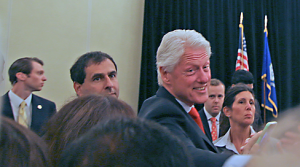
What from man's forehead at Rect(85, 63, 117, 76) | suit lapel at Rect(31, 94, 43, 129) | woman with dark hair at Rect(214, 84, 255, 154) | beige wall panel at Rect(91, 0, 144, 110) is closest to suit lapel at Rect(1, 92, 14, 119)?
suit lapel at Rect(31, 94, 43, 129)

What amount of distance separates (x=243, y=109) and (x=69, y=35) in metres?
3.78

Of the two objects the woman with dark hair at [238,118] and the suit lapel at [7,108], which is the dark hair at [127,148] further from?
the suit lapel at [7,108]

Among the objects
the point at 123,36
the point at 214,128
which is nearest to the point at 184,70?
the point at 214,128

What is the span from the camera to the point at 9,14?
15.1ft

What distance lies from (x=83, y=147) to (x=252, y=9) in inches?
299

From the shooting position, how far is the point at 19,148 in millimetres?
477

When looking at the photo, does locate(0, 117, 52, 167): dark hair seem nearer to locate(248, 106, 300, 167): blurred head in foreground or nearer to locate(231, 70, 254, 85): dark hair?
locate(248, 106, 300, 167): blurred head in foreground

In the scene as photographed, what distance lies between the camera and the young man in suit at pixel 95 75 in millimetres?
1978

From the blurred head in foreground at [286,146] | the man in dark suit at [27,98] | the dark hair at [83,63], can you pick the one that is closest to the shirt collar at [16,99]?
the man in dark suit at [27,98]

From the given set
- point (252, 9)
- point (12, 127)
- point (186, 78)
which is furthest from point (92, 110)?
point (252, 9)

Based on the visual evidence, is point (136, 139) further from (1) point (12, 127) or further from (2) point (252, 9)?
(2) point (252, 9)

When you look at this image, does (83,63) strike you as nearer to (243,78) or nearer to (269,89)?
A: (243,78)

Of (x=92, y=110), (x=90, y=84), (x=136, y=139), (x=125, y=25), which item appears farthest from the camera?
(x=125, y=25)

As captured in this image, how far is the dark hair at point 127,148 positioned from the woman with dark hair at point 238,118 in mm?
1848
